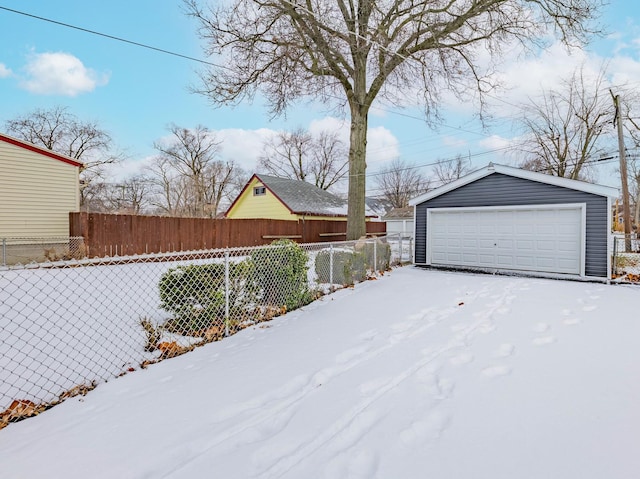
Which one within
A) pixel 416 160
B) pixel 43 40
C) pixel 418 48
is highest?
pixel 416 160

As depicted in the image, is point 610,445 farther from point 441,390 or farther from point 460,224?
point 460,224

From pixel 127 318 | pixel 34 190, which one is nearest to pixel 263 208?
pixel 34 190

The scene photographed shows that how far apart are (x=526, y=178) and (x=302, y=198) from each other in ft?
42.7

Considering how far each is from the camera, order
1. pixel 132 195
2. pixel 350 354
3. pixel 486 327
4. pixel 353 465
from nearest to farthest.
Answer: pixel 353 465
pixel 350 354
pixel 486 327
pixel 132 195

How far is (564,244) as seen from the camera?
27.8ft

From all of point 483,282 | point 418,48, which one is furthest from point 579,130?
point 483,282

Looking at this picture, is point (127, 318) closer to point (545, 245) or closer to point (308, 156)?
point (545, 245)

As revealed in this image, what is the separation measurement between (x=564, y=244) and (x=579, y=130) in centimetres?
1706

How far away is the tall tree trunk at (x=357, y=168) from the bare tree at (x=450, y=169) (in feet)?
95.6

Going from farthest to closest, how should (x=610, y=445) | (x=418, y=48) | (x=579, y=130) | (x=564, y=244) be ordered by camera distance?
(x=579, y=130) < (x=418, y=48) < (x=564, y=244) < (x=610, y=445)

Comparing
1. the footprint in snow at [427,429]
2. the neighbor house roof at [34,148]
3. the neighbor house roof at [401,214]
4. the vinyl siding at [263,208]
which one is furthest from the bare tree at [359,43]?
the neighbor house roof at [401,214]

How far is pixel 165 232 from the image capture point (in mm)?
12016

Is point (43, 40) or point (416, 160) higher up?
point (416, 160)

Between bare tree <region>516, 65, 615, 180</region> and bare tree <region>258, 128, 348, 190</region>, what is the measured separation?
15.8 m
